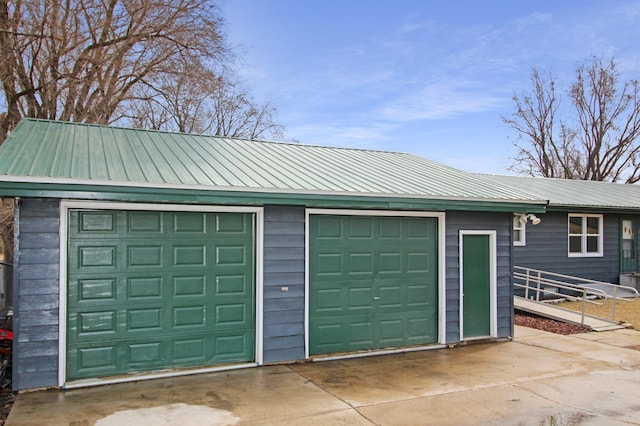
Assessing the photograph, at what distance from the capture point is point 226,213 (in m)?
7.81

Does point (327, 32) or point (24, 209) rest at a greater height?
point (327, 32)

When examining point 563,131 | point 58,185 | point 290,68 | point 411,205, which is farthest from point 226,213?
point 563,131

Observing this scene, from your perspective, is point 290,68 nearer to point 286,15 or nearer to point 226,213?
point 286,15

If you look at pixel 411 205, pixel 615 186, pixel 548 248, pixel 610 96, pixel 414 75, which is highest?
pixel 610 96

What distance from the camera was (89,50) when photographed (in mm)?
17125

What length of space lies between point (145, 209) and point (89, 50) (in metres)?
12.4

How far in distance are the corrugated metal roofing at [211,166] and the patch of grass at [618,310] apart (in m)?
5.26

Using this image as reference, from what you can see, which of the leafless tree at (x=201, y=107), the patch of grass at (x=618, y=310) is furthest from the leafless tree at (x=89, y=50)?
the patch of grass at (x=618, y=310)

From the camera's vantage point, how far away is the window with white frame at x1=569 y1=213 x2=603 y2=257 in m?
16.9

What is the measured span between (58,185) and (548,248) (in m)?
14.3

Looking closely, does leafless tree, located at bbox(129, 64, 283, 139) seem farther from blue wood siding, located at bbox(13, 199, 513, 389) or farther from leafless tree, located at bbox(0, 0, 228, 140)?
blue wood siding, located at bbox(13, 199, 513, 389)

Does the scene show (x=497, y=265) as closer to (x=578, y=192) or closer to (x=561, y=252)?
(x=561, y=252)

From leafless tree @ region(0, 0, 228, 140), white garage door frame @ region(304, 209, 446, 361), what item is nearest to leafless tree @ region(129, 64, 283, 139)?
leafless tree @ region(0, 0, 228, 140)

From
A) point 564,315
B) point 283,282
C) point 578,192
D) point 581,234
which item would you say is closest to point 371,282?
point 283,282
